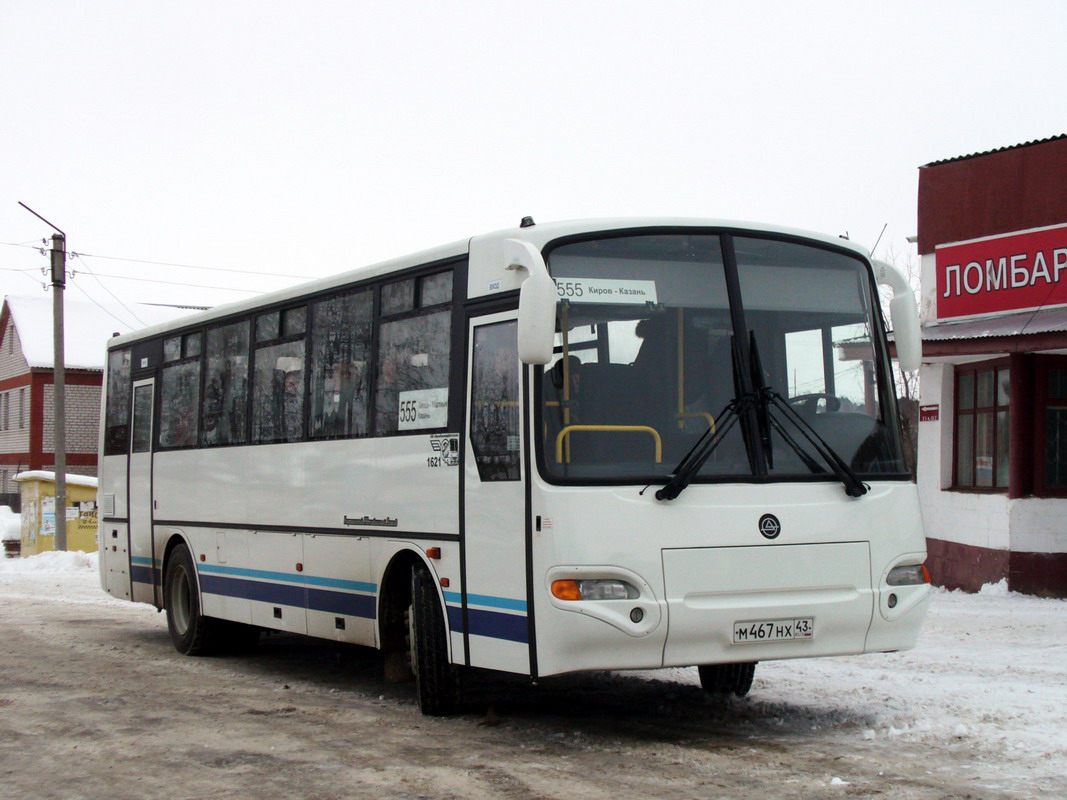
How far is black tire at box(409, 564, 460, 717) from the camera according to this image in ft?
29.2

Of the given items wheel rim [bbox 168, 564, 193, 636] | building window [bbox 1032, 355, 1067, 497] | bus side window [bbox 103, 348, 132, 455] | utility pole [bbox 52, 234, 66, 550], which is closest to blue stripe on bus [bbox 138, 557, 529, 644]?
wheel rim [bbox 168, 564, 193, 636]

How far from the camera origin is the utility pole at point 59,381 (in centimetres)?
2884

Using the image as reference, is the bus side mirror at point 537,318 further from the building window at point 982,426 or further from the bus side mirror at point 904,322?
the building window at point 982,426

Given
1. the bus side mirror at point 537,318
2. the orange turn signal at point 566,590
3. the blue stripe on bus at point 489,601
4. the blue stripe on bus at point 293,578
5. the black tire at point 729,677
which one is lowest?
the black tire at point 729,677

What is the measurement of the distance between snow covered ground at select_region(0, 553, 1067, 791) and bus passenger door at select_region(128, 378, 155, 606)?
559 centimetres

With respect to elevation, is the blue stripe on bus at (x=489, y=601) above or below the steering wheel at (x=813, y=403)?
below

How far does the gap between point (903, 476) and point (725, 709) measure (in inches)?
79.4

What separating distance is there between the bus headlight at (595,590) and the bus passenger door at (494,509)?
0.33 metres

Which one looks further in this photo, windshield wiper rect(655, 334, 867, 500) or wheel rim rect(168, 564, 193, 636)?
wheel rim rect(168, 564, 193, 636)

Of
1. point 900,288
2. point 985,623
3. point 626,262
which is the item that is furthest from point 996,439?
point 626,262

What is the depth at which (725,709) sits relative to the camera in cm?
927

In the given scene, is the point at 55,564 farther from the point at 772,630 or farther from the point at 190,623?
the point at 772,630

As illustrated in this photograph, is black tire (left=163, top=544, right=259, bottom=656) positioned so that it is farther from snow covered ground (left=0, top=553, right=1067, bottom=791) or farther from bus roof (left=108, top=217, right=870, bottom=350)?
snow covered ground (left=0, top=553, right=1067, bottom=791)

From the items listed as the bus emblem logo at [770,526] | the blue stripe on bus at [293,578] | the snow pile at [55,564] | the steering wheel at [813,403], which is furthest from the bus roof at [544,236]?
the snow pile at [55,564]
